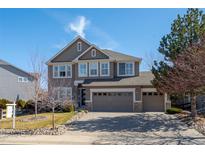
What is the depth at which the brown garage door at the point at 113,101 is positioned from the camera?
29719 millimetres

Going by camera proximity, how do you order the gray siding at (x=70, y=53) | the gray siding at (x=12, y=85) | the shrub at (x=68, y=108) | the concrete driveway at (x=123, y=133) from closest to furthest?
the concrete driveway at (x=123, y=133) < the shrub at (x=68, y=108) < the gray siding at (x=70, y=53) < the gray siding at (x=12, y=85)

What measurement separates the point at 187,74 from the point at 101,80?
52.6ft

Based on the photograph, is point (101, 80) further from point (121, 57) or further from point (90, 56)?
point (121, 57)

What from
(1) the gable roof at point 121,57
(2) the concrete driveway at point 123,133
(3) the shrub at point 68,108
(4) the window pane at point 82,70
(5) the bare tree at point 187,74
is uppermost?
(1) the gable roof at point 121,57

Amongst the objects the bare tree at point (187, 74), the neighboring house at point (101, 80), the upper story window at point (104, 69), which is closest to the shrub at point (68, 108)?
the neighboring house at point (101, 80)

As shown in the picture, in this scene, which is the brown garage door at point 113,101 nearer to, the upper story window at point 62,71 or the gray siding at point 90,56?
the gray siding at point 90,56

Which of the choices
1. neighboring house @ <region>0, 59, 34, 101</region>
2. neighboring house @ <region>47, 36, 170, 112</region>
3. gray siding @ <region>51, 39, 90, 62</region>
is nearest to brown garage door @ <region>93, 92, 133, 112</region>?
neighboring house @ <region>47, 36, 170, 112</region>

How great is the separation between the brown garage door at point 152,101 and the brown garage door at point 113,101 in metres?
1.53

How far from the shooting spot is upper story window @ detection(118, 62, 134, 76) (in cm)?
3203

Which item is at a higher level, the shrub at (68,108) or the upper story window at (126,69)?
the upper story window at (126,69)

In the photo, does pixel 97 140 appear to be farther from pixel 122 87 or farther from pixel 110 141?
pixel 122 87

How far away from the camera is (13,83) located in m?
39.7

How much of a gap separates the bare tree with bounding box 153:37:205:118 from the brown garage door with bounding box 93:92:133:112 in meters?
7.13

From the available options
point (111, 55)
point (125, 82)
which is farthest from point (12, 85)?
point (125, 82)
